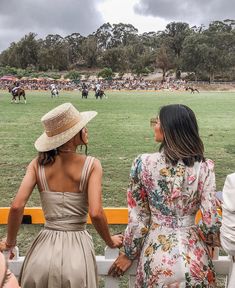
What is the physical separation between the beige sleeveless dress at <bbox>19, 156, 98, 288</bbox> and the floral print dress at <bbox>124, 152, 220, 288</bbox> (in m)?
A: 0.27

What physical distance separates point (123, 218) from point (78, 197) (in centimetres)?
140

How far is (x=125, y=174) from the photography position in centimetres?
863

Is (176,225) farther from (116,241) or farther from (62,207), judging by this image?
(62,207)

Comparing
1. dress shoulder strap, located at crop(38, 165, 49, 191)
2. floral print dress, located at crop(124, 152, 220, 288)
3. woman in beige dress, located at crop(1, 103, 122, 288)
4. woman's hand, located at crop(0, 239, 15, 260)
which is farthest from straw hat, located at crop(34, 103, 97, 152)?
woman's hand, located at crop(0, 239, 15, 260)

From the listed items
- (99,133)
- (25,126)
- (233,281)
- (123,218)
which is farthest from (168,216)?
(25,126)

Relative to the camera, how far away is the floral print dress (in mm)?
2453

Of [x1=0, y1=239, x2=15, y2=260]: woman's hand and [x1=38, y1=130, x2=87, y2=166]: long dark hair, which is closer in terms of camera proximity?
[x1=38, y1=130, x2=87, y2=166]: long dark hair

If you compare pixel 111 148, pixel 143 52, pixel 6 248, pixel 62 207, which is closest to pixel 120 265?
pixel 62 207

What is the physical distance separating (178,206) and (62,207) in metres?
0.60

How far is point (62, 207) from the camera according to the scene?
2584 millimetres

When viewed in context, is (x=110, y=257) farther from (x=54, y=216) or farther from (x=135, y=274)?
(x=54, y=216)

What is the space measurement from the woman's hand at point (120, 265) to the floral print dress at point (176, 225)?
15 cm

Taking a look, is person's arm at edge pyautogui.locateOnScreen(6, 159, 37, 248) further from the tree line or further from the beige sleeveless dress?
the tree line

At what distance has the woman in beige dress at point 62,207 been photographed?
2525mm
